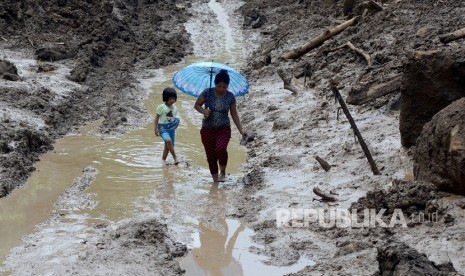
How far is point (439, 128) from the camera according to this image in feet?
19.7

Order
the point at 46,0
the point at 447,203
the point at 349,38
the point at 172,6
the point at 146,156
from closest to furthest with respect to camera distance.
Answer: the point at 447,203 → the point at 146,156 → the point at 349,38 → the point at 46,0 → the point at 172,6

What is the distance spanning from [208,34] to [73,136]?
1324 centimetres

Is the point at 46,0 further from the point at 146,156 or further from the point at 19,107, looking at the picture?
the point at 146,156

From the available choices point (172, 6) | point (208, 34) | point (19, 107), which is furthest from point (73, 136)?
A: point (172, 6)

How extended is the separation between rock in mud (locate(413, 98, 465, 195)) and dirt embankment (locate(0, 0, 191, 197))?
4.83 meters

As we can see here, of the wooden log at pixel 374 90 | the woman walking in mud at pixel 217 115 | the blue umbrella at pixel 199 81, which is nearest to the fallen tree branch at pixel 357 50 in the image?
the wooden log at pixel 374 90

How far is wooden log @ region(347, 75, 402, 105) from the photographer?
363 inches

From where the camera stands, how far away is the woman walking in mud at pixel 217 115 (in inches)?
318

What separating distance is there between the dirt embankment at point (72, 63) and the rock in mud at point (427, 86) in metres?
4.85

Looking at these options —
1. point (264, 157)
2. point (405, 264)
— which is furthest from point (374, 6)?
point (405, 264)

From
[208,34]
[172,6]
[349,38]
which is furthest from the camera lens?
[172,6]

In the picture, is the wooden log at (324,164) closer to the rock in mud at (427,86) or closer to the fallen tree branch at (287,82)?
the rock in mud at (427,86)

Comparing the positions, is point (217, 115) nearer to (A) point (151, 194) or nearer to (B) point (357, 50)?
(A) point (151, 194)

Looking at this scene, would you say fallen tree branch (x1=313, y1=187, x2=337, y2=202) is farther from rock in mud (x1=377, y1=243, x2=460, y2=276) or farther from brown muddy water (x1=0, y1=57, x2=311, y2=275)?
rock in mud (x1=377, y1=243, x2=460, y2=276)
